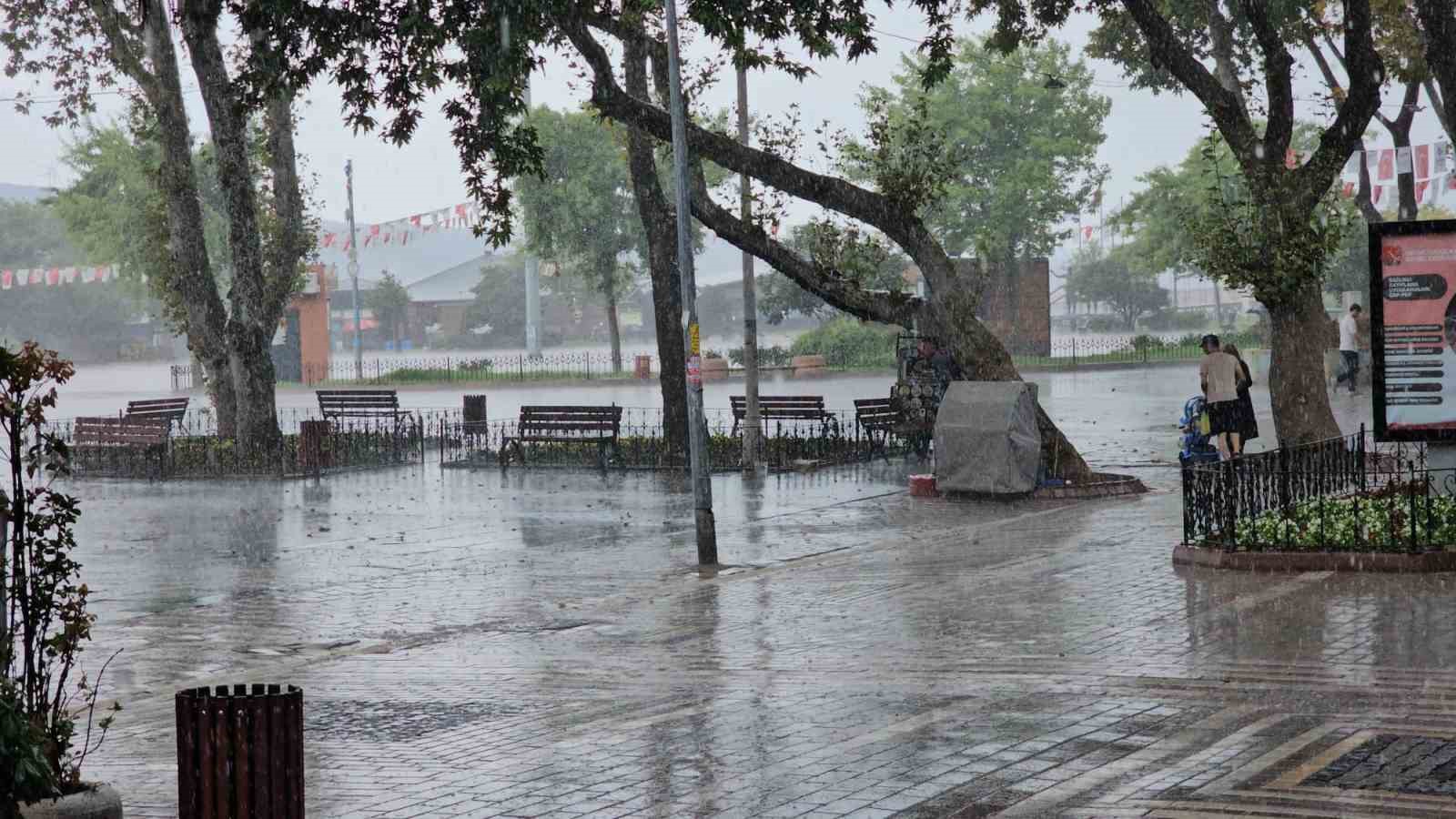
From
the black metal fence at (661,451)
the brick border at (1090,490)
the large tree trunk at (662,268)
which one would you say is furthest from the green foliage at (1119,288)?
the brick border at (1090,490)

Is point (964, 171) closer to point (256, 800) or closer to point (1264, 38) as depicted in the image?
point (1264, 38)

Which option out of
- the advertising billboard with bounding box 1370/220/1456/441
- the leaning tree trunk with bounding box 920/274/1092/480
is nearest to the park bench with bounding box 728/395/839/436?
the leaning tree trunk with bounding box 920/274/1092/480

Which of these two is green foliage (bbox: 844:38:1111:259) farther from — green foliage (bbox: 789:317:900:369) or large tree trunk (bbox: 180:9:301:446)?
large tree trunk (bbox: 180:9:301:446)

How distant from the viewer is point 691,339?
17078 millimetres

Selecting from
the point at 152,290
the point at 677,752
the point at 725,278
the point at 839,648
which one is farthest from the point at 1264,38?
the point at 725,278

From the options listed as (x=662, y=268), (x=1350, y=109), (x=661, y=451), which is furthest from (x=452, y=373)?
(x=1350, y=109)

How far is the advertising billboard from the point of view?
15688mm

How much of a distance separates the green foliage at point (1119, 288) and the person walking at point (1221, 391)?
79245 mm

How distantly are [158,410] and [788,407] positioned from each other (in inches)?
446

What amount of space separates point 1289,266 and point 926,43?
207 inches

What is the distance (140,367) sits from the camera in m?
90.3

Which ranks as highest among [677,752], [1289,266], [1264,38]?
[1264,38]

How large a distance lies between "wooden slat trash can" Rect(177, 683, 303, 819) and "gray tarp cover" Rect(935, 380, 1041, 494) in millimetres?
15590

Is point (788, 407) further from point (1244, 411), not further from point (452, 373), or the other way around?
point (452, 373)
